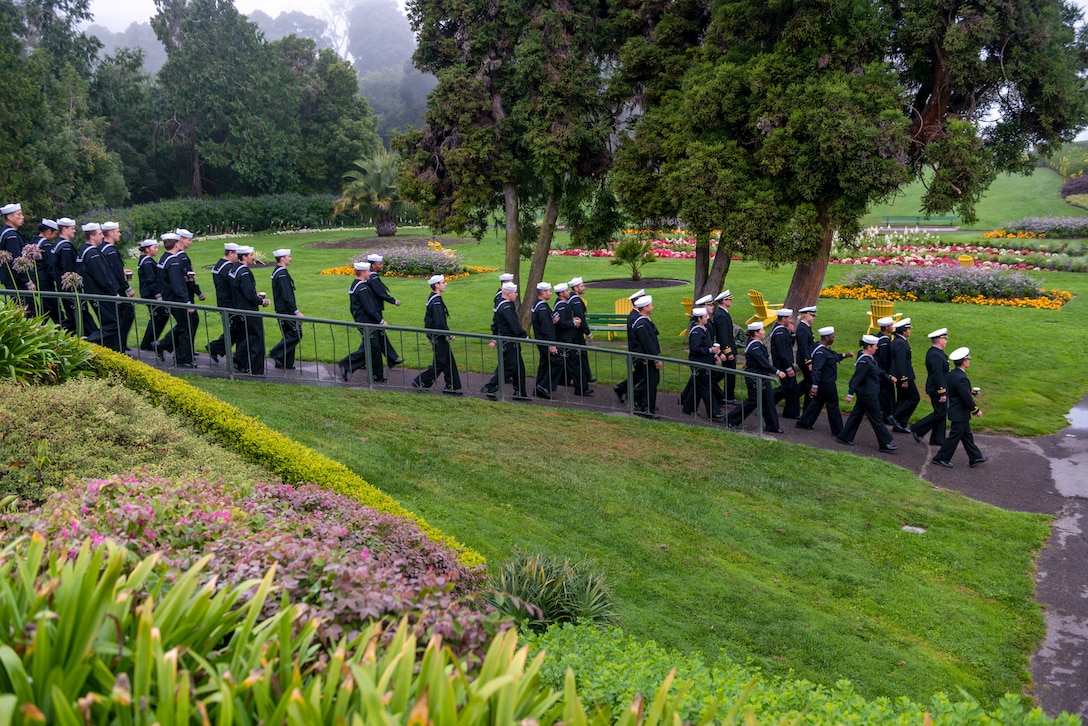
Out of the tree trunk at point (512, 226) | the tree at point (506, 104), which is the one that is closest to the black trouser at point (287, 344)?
the tree at point (506, 104)

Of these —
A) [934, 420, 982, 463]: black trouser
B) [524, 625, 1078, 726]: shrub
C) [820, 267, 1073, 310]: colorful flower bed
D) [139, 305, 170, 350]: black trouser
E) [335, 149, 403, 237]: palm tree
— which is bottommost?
[934, 420, 982, 463]: black trouser

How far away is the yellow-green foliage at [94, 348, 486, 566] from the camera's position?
6.61 metres

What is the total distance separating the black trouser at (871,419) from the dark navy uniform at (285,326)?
7.52m

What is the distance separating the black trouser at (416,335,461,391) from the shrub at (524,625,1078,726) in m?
8.19

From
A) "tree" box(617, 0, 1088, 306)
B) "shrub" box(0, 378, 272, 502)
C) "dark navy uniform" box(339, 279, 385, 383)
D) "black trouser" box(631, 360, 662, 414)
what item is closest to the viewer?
"shrub" box(0, 378, 272, 502)

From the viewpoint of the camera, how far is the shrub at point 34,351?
344 inches

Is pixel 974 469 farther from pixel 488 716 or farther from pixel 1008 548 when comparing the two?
pixel 488 716

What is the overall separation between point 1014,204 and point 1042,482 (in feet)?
155

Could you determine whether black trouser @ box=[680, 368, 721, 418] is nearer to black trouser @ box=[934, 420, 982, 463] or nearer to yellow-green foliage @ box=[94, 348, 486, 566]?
black trouser @ box=[934, 420, 982, 463]

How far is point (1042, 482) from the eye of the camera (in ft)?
36.3

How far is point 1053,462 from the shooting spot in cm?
1179

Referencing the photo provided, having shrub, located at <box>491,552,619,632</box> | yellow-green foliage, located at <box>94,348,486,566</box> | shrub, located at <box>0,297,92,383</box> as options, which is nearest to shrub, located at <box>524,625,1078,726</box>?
shrub, located at <box>491,552,619,632</box>

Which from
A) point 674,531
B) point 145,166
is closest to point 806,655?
point 674,531

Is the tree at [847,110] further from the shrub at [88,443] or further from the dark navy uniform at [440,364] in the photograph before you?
the shrub at [88,443]
